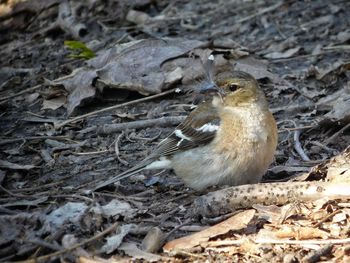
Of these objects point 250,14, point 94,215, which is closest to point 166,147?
point 94,215

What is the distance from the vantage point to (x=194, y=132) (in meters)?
6.30

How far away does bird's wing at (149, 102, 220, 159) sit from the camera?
20.3 feet

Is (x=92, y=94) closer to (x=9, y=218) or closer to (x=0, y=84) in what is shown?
(x=0, y=84)

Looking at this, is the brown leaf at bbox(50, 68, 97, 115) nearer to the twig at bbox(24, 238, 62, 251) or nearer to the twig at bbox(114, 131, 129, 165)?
the twig at bbox(114, 131, 129, 165)

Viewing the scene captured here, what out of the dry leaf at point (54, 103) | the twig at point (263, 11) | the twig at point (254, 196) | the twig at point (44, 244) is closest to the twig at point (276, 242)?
the twig at point (254, 196)

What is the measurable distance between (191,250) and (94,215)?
0.86 m

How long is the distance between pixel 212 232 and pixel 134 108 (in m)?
3.14

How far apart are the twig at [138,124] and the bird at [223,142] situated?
101 centimetres

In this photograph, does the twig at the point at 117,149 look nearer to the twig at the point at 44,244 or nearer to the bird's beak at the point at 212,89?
the bird's beak at the point at 212,89

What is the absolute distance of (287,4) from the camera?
1063cm

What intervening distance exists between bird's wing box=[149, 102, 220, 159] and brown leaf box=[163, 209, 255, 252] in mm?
1013

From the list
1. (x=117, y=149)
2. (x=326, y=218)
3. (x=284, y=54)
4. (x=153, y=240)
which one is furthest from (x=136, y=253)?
(x=284, y=54)

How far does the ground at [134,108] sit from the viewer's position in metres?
5.19

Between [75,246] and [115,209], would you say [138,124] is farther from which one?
[75,246]
